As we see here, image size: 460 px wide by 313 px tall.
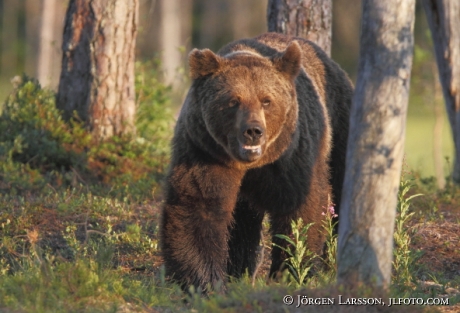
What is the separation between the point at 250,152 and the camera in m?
5.57

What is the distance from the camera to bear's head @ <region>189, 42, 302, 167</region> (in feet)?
18.5

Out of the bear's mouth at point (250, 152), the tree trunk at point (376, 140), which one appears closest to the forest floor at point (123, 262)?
the tree trunk at point (376, 140)

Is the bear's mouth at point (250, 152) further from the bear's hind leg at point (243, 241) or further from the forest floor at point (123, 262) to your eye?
the bear's hind leg at point (243, 241)

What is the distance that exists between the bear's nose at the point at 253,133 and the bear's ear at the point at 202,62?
0.71 meters

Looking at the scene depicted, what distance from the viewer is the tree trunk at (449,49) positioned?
9477 mm

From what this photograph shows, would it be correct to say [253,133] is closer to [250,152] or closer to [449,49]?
[250,152]

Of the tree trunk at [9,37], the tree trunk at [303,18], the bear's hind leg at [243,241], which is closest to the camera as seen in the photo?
the bear's hind leg at [243,241]

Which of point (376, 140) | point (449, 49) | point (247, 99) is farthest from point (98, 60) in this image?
point (376, 140)

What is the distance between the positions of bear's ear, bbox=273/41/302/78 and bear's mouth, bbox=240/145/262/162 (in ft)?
2.64

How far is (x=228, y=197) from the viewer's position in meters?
5.94

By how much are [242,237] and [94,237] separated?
4.76ft

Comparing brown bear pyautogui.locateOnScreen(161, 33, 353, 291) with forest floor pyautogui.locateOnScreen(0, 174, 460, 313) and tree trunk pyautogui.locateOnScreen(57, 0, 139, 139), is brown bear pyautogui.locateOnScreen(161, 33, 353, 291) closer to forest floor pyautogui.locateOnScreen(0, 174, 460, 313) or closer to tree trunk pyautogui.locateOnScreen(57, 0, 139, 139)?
forest floor pyautogui.locateOnScreen(0, 174, 460, 313)

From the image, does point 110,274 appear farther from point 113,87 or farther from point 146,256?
point 113,87

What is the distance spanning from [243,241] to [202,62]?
71.5 inches
